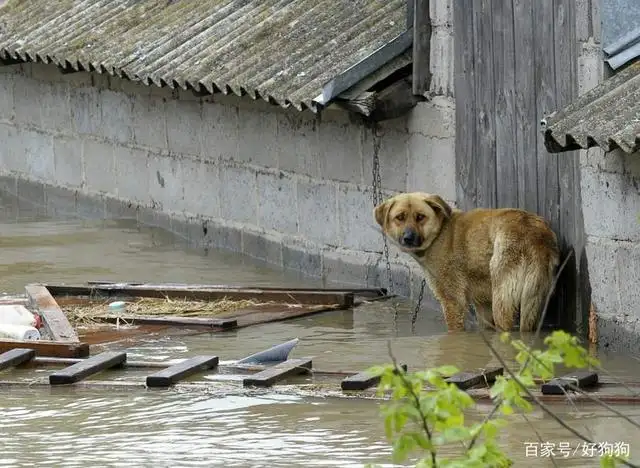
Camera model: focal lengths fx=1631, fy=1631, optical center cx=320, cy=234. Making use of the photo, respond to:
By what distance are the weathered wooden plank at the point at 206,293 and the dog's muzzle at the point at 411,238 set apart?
3.27 feet

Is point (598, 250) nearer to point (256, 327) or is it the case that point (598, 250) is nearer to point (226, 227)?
point (256, 327)

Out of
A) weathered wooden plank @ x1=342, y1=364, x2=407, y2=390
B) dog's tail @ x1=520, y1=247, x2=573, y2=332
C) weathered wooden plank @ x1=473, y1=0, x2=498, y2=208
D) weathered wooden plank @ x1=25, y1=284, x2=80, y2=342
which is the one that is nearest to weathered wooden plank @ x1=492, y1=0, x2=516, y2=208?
weathered wooden plank @ x1=473, y1=0, x2=498, y2=208

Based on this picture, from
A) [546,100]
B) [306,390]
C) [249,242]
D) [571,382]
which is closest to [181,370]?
[306,390]

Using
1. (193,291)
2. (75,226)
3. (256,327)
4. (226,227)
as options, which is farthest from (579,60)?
(75,226)

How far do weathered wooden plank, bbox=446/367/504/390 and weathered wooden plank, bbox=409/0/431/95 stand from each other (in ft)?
10.7

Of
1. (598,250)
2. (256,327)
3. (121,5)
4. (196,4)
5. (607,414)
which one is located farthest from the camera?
(121,5)

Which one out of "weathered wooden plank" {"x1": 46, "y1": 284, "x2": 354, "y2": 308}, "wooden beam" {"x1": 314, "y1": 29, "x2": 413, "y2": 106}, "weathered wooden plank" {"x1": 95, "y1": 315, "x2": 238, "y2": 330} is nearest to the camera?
"weathered wooden plank" {"x1": 95, "y1": 315, "x2": 238, "y2": 330}

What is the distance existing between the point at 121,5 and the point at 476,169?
257 inches

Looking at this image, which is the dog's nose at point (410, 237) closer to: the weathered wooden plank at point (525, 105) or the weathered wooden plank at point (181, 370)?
the weathered wooden plank at point (525, 105)

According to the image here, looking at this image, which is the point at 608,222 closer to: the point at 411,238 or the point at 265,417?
the point at 411,238

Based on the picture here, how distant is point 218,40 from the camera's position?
13211mm

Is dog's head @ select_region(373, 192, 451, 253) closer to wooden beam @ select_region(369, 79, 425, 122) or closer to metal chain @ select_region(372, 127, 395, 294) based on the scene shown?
wooden beam @ select_region(369, 79, 425, 122)

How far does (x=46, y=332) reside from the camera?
9.49 metres

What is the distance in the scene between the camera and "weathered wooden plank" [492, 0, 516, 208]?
9.84 metres
